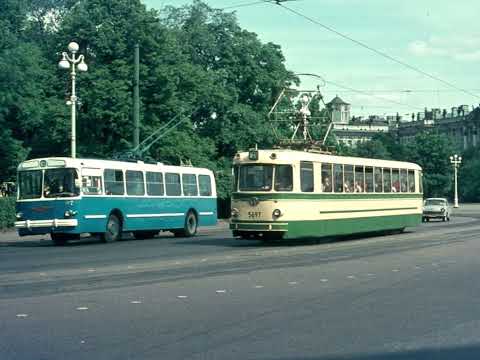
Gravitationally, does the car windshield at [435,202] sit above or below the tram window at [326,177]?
below

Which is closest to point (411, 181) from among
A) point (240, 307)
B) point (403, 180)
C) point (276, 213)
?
point (403, 180)

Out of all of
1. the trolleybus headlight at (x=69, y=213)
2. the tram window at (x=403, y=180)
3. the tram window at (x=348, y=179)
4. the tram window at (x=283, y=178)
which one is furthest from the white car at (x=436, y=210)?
the trolleybus headlight at (x=69, y=213)

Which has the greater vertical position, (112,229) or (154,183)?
(154,183)

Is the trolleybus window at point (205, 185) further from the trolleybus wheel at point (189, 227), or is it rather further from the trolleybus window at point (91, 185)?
the trolleybus window at point (91, 185)

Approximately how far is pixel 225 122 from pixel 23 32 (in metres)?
15.7

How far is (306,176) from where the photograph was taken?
2552 cm

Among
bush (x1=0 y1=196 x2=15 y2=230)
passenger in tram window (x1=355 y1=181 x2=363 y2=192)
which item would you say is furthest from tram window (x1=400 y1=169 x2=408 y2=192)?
bush (x1=0 y1=196 x2=15 y2=230)

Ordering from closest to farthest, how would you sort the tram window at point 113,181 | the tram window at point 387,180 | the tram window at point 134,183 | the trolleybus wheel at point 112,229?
the tram window at point 113,181, the trolleybus wheel at point 112,229, the tram window at point 134,183, the tram window at point 387,180

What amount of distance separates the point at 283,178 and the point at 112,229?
6.89 m

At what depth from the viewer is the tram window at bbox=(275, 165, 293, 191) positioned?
24766 mm

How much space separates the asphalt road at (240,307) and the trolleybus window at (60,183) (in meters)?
5.49

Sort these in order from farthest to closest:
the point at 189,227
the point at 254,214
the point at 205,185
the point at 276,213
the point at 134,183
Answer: the point at 205,185 < the point at 189,227 < the point at 134,183 < the point at 254,214 < the point at 276,213

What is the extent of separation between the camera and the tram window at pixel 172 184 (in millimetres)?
31592

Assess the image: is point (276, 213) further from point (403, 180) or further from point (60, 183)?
point (403, 180)
